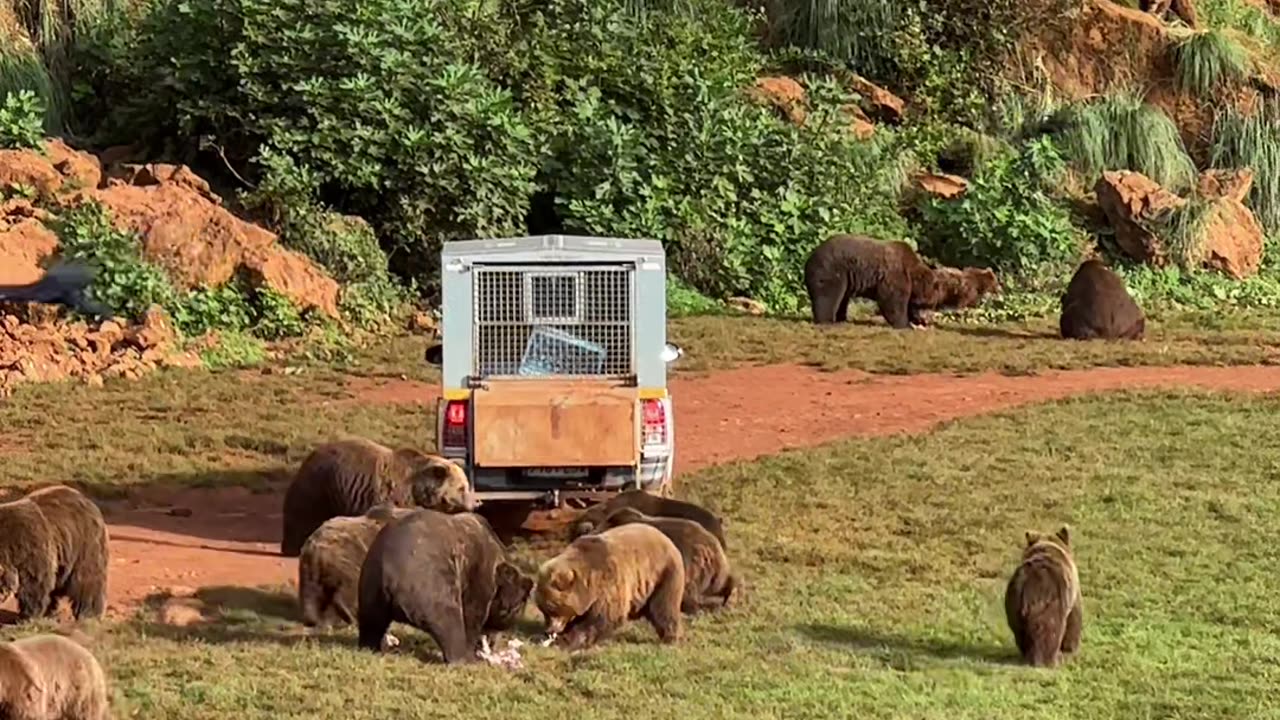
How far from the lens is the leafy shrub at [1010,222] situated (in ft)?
83.3

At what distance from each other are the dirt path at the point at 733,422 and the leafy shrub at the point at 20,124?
7.01 metres

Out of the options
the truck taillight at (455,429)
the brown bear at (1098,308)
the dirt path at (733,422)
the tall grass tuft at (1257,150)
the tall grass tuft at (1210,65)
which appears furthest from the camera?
the tall grass tuft at (1210,65)

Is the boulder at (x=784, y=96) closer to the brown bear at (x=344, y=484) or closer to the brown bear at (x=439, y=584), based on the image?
the brown bear at (x=344, y=484)

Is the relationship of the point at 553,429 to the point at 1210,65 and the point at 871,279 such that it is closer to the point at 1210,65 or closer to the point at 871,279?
the point at 871,279

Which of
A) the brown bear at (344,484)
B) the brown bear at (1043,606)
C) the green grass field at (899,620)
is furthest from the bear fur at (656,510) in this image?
the brown bear at (1043,606)

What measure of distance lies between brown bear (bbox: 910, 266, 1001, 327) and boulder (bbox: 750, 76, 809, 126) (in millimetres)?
5662

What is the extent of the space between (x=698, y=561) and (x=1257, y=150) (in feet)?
72.9

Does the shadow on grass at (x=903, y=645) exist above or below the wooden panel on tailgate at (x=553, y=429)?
below

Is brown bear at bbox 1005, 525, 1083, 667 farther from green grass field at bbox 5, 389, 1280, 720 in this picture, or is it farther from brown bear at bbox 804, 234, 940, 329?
brown bear at bbox 804, 234, 940, 329

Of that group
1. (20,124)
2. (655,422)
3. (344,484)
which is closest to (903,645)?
(655,422)

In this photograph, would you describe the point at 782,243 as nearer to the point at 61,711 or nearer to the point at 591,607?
the point at 591,607

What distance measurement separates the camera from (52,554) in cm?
955

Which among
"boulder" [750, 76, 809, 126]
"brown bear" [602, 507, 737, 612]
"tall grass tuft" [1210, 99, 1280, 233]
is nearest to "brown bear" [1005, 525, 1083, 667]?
"brown bear" [602, 507, 737, 612]

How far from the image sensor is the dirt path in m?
11.4
